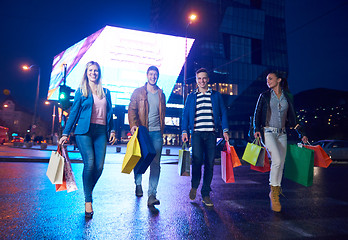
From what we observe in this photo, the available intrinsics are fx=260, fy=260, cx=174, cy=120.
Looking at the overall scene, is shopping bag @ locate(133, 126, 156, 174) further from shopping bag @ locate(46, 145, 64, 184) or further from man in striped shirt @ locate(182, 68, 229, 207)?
shopping bag @ locate(46, 145, 64, 184)

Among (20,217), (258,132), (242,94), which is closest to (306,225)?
(258,132)

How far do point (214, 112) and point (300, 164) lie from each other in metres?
1.51

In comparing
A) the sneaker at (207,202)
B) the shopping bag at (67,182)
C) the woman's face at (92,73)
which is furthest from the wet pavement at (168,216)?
the woman's face at (92,73)

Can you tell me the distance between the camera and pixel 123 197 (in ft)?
14.8

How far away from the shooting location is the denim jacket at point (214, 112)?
13.8 feet

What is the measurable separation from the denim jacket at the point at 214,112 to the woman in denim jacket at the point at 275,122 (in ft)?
1.72

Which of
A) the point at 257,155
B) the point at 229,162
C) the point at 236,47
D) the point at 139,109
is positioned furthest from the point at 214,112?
the point at 236,47

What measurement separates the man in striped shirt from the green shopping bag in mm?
1094

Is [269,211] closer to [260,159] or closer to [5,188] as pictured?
[260,159]

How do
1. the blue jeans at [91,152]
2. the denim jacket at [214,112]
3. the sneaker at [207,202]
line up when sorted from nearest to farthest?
the blue jeans at [91,152] → the sneaker at [207,202] → the denim jacket at [214,112]

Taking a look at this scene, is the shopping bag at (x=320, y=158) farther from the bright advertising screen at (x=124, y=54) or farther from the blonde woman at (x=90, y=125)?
the bright advertising screen at (x=124, y=54)

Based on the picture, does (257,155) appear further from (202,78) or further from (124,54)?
(124,54)

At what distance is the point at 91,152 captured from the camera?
346 centimetres

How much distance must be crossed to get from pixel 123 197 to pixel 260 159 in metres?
2.38
